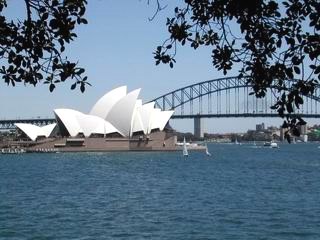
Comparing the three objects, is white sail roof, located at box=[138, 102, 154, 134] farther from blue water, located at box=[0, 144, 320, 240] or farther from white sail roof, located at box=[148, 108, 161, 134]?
blue water, located at box=[0, 144, 320, 240]

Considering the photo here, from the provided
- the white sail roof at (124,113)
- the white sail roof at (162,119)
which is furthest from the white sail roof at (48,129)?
the white sail roof at (162,119)

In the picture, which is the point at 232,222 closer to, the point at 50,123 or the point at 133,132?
the point at 133,132

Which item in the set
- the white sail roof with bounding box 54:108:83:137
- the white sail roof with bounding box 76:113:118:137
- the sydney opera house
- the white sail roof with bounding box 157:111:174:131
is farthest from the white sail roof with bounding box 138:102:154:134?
the white sail roof with bounding box 54:108:83:137

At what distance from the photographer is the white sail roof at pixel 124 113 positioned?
258 ft

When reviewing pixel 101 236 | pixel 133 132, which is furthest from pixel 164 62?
pixel 133 132

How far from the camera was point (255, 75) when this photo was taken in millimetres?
3465

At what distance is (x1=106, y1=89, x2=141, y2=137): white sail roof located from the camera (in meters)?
78.7

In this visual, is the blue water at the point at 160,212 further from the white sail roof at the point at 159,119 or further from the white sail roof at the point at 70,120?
the white sail roof at the point at 159,119

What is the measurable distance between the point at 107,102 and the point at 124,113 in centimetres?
289

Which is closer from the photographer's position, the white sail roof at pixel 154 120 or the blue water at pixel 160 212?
the blue water at pixel 160 212

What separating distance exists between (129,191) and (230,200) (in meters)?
5.70

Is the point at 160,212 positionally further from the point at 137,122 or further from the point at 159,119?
the point at 159,119

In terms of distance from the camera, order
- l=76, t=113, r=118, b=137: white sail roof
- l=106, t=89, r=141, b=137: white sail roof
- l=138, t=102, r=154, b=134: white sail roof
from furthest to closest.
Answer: l=138, t=102, r=154, b=134: white sail roof → l=76, t=113, r=118, b=137: white sail roof → l=106, t=89, r=141, b=137: white sail roof

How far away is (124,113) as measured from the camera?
82.2 meters
